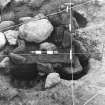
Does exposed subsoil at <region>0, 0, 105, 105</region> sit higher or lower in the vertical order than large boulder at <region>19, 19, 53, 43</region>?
lower

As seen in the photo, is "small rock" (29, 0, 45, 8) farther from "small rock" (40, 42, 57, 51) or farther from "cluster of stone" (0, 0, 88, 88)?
"small rock" (40, 42, 57, 51)

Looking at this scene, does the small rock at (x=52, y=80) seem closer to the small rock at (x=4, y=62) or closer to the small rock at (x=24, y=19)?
the small rock at (x=4, y=62)

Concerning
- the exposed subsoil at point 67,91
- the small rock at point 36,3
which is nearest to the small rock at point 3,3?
the small rock at point 36,3

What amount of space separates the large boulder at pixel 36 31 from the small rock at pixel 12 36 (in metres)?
0.14

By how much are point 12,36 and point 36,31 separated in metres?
0.50

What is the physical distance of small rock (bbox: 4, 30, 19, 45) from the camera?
4621mm

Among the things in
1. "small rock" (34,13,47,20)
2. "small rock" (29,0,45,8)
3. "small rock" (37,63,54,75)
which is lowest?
"small rock" (37,63,54,75)

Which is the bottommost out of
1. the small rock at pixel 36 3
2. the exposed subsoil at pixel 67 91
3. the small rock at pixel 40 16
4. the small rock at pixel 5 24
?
the exposed subsoil at pixel 67 91

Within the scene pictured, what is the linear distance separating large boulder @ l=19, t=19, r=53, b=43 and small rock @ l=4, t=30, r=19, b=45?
0.14 m

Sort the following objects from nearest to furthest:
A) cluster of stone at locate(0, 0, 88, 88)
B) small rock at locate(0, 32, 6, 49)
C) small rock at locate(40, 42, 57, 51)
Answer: cluster of stone at locate(0, 0, 88, 88) < small rock at locate(40, 42, 57, 51) < small rock at locate(0, 32, 6, 49)

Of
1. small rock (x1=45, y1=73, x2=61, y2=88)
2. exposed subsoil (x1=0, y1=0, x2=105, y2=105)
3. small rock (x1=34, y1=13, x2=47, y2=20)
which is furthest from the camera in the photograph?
small rock (x1=34, y1=13, x2=47, y2=20)

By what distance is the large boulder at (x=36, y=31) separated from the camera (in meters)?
4.47

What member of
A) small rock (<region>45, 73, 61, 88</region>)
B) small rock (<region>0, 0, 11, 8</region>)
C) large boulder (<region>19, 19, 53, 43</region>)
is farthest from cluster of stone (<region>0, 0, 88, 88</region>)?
small rock (<region>0, 0, 11, 8</region>)

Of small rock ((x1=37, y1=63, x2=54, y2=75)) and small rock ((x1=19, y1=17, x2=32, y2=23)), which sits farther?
small rock ((x1=19, y1=17, x2=32, y2=23))
